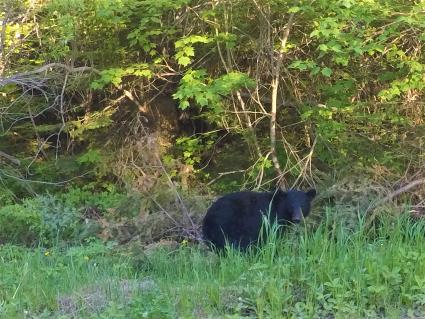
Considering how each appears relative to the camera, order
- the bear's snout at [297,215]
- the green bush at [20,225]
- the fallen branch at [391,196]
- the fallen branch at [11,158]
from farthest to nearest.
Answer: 1. the fallen branch at [11,158]
2. the green bush at [20,225]
3. the fallen branch at [391,196]
4. the bear's snout at [297,215]

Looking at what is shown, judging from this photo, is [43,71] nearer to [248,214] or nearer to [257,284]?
[248,214]

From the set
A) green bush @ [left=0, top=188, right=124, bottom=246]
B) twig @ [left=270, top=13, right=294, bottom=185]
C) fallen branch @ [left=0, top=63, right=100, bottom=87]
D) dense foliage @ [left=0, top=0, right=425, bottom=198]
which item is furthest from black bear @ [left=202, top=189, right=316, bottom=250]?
fallen branch @ [left=0, top=63, right=100, bottom=87]

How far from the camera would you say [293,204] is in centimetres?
871

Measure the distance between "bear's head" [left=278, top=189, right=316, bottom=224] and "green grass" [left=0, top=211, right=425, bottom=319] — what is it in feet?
2.86

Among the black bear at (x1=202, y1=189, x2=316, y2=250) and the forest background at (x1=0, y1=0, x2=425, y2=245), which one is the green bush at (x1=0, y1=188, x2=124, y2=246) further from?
the black bear at (x1=202, y1=189, x2=316, y2=250)

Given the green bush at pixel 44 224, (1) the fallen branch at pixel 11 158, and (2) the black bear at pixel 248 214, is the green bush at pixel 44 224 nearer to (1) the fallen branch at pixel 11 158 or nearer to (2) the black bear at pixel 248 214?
(1) the fallen branch at pixel 11 158

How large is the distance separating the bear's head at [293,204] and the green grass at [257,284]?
2.86 feet


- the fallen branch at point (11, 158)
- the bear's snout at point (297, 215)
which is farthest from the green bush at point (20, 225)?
the bear's snout at point (297, 215)

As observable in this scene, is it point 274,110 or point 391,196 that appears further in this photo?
point 274,110

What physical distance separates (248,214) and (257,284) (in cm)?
277

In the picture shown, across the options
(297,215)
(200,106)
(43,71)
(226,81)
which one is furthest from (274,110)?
(43,71)

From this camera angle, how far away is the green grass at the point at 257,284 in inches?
233

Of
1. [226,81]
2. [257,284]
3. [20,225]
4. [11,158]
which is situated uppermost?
[226,81]

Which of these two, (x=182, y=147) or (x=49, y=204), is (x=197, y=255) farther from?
(x=182, y=147)
